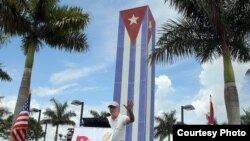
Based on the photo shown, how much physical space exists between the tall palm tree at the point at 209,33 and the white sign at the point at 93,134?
353 inches

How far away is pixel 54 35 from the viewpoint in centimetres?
1858

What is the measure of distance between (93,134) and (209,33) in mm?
10436

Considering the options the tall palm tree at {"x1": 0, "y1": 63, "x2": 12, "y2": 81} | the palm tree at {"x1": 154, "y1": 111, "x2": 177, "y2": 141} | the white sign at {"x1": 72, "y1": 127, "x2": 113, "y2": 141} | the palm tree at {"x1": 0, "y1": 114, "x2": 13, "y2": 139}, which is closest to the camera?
the white sign at {"x1": 72, "y1": 127, "x2": 113, "y2": 141}

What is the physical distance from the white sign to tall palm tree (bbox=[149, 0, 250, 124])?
8954mm

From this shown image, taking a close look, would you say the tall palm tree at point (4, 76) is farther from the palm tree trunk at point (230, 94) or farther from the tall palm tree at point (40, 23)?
the palm tree trunk at point (230, 94)

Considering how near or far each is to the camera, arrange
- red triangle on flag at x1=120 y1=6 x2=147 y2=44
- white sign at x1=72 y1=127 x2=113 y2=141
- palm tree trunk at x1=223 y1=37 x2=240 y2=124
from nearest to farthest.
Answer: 1. white sign at x1=72 y1=127 x2=113 y2=141
2. palm tree trunk at x1=223 y1=37 x2=240 y2=124
3. red triangle on flag at x1=120 y1=6 x2=147 y2=44

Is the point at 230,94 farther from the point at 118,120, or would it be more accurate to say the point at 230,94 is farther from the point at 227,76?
the point at 118,120

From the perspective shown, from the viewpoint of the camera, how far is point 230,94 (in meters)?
15.0

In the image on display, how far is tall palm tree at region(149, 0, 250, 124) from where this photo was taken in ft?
51.5

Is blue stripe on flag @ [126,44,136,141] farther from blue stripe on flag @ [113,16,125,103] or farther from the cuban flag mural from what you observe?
blue stripe on flag @ [113,16,125,103]

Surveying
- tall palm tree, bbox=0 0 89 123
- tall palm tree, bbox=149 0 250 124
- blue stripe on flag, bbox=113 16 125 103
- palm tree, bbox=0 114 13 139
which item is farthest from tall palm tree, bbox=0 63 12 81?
palm tree, bbox=0 114 13 139

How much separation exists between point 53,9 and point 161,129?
46.6 metres

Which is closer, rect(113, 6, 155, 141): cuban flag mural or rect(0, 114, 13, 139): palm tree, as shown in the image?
rect(113, 6, 155, 141): cuban flag mural

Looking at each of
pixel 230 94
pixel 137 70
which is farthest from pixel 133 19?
pixel 230 94
